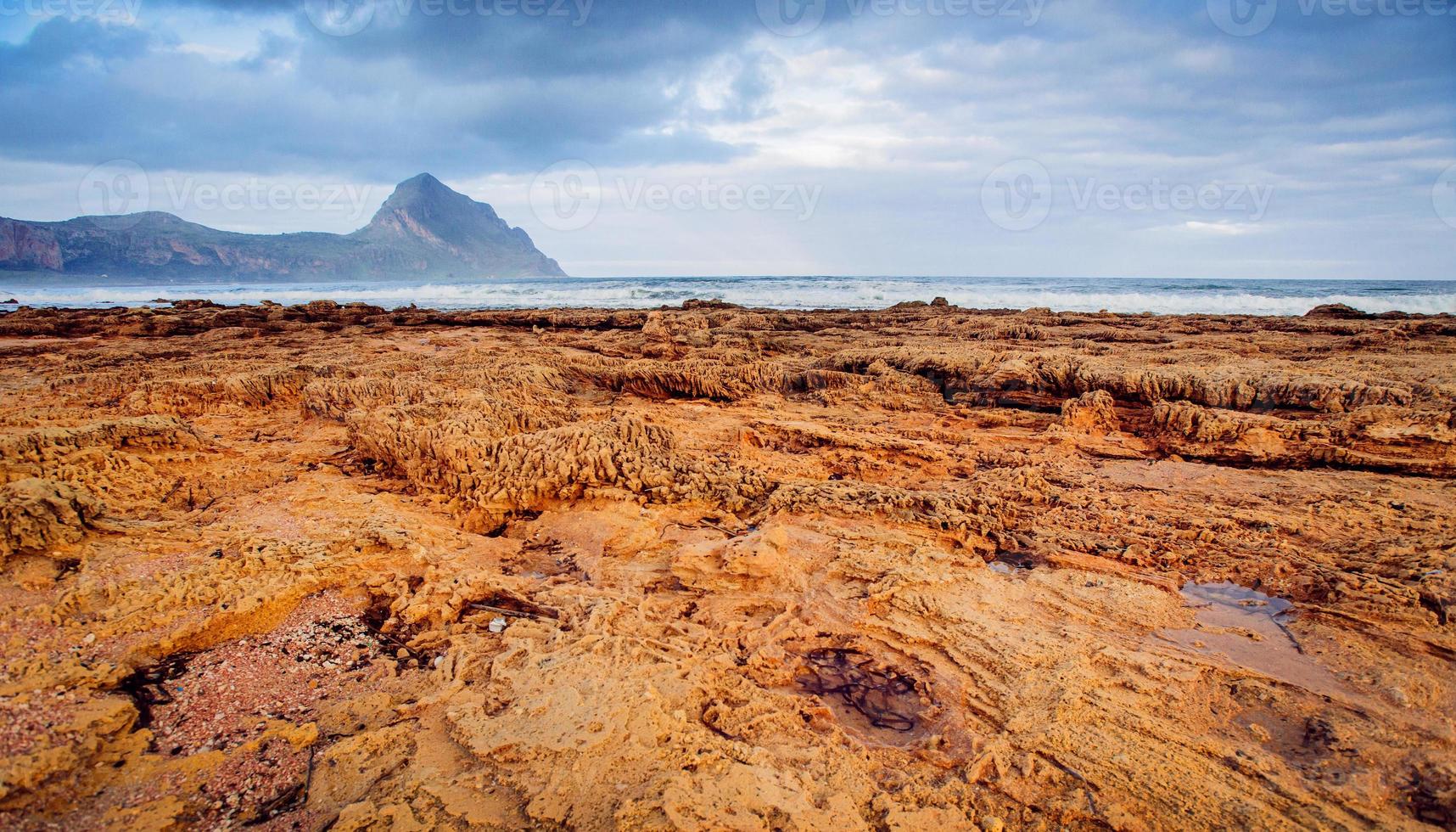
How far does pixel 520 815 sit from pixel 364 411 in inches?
129

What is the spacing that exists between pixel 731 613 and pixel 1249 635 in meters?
2.00

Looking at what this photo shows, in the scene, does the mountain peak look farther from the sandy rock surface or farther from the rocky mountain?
the sandy rock surface

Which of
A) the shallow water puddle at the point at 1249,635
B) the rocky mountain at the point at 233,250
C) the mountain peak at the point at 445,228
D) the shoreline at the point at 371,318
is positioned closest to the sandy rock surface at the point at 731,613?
the shallow water puddle at the point at 1249,635

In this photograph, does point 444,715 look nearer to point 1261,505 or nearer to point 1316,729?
point 1316,729

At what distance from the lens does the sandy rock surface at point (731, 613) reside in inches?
59.9

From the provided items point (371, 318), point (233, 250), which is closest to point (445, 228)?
point (233, 250)

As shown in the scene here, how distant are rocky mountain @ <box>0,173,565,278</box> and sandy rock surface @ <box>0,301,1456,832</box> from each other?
82.3 metres

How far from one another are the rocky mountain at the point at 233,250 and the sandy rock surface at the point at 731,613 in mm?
82336

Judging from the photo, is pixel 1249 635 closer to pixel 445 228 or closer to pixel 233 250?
pixel 233 250

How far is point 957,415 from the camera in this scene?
533 centimetres

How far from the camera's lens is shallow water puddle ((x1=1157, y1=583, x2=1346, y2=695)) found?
6.85 feet

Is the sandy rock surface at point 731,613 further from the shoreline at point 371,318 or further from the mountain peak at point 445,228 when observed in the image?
the mountain peak at point 445,228

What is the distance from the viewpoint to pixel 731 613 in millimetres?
2443

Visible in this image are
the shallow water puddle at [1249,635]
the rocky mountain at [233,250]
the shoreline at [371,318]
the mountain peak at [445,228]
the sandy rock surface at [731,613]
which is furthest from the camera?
the mountain peak at [445,228]
